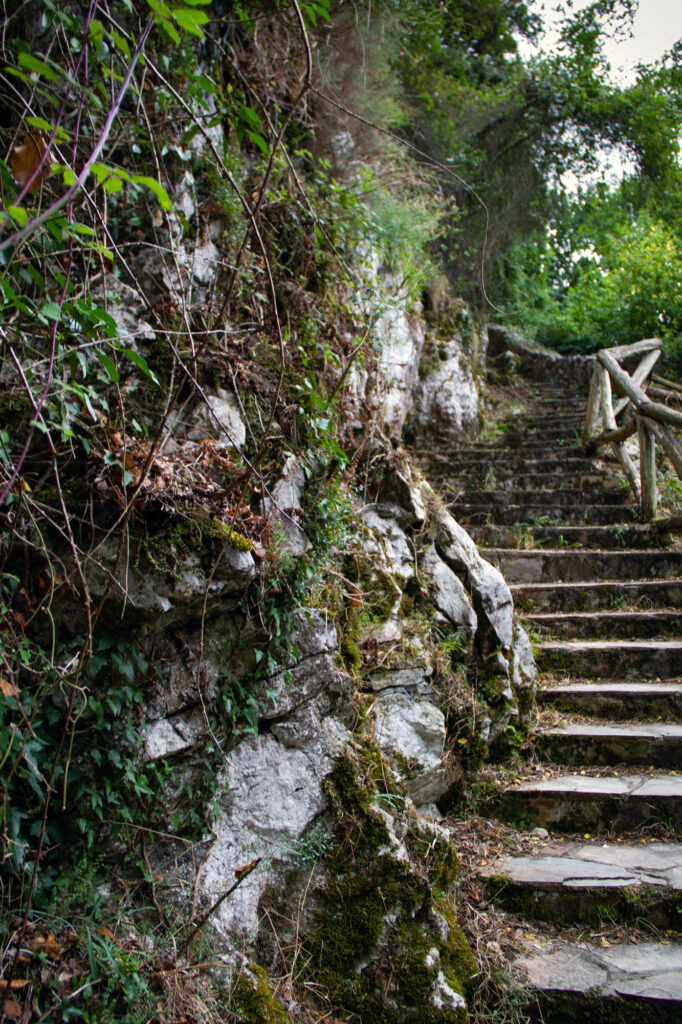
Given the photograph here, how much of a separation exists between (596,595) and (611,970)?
2371 millimetres

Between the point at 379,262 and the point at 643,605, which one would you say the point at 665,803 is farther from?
the point at 379,262

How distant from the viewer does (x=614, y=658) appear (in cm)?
364

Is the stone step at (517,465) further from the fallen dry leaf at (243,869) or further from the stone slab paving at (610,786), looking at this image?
the fallen dry leaf at (243,869)

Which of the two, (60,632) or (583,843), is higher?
(60,632)

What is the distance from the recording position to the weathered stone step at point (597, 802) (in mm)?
2748

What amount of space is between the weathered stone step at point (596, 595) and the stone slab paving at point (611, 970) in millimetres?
2151

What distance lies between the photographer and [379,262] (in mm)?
4645

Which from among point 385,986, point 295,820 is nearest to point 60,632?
point 295,820

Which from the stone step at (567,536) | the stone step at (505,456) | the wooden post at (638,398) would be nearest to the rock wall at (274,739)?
the stone step at (567,536)

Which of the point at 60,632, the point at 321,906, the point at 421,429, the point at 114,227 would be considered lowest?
the point at 321,906

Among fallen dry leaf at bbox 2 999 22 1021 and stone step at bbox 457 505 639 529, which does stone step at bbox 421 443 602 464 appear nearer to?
stone step at bbox 457 505 639 529

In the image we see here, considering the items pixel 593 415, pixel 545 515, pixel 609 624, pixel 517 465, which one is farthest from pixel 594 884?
pixel 593 415

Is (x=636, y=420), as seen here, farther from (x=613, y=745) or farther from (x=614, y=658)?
(x=613, y=745)

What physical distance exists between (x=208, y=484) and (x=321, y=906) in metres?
1.53
